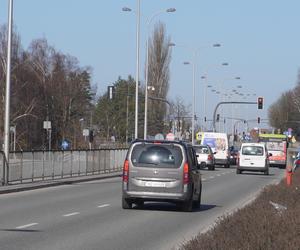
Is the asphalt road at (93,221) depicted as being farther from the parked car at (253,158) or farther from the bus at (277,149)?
the bus at (277,149)

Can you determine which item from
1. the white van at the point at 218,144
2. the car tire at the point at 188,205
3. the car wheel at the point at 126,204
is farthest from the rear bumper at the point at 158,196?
the white van at the point at 218,144

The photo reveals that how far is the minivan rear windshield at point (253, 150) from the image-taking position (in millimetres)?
50531

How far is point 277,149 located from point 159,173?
49.8 metres

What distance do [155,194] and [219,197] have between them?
742cm

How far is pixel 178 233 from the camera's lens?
51.0ft

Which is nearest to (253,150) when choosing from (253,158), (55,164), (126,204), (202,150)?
(253,158)

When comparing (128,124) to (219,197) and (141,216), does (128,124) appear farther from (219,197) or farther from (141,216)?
(141,216)

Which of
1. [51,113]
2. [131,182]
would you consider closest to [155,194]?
[131,182]

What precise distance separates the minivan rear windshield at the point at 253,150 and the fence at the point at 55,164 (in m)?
8.42

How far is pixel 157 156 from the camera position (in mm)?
20984

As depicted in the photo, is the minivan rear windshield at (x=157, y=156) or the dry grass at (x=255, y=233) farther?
the minivan rear windshield at (x=157, y=156)

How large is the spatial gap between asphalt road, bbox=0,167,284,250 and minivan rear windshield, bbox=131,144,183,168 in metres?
1.25

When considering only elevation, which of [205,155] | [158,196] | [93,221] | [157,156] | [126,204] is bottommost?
[93,221]

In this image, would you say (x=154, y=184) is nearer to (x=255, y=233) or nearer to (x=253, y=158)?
(x=255, y=233)
